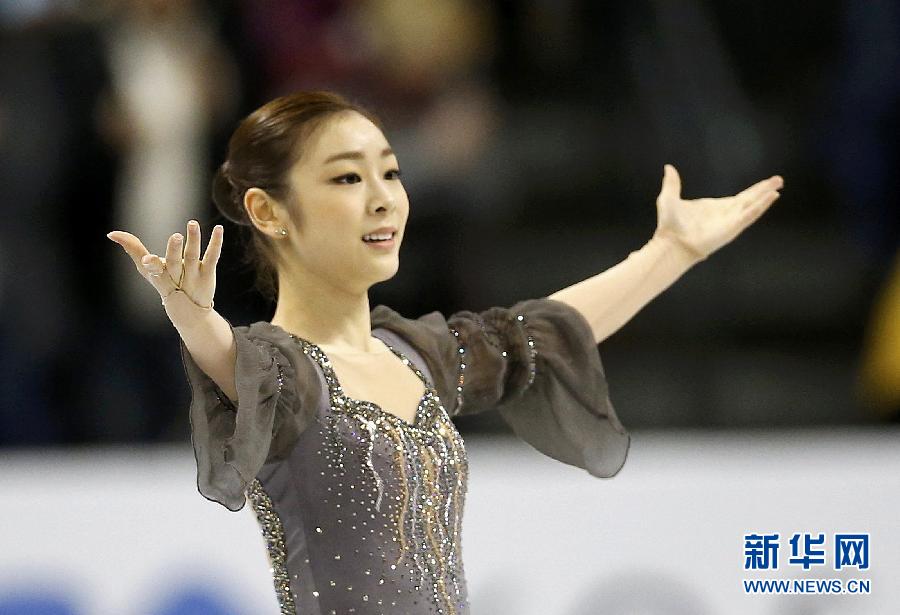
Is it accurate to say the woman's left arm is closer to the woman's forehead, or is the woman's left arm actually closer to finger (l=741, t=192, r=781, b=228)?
finger (l=741, t=192, r=781, b=228)

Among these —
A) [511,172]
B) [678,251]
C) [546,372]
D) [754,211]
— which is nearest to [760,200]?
[754,211]

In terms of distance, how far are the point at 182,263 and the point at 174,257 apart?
0.02m

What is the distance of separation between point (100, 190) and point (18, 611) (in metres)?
1.35

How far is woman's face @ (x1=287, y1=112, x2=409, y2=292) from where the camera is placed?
2.09m

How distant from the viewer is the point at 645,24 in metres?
4.58

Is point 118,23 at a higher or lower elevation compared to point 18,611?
higher

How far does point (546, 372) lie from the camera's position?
94.2 inches

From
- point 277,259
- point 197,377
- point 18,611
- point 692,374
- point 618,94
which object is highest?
point 618,94

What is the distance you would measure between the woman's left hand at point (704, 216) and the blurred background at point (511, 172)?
1260mm

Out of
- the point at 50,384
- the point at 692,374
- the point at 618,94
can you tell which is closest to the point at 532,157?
the point at 618,94

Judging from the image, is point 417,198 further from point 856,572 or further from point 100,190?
point 856,572

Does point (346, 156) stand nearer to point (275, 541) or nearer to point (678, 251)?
point (275, 541)

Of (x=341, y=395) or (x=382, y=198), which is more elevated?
(x=382, y=198)

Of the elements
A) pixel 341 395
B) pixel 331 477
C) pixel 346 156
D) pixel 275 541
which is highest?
pixel 346 156
